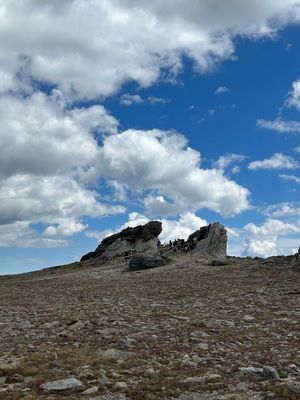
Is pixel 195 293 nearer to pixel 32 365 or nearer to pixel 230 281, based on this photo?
pixel 230 281

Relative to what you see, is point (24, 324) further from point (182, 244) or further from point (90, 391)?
point (182, 244)

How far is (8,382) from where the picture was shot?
9.45 m

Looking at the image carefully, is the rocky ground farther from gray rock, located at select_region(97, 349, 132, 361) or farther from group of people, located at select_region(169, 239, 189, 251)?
group of people, located at select_region(169, 239, 189, 251)

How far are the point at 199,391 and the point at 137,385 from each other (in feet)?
4.13

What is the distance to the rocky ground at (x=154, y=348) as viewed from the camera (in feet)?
29.0

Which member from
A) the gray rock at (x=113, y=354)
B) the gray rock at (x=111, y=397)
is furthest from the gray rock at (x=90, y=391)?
the gray rock at (x=113, y=354)

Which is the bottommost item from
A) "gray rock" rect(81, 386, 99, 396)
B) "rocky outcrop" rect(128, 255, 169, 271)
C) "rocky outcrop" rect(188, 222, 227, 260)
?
"gray rock" rect(81, 386, 99, 396)

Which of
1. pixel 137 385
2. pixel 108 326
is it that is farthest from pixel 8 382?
pixel 108 326

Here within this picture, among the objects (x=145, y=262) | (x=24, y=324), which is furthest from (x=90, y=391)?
(x=145, y=262)

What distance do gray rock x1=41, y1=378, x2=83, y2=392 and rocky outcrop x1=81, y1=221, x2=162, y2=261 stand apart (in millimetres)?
59938

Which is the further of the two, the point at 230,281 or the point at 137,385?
the point at 230,281

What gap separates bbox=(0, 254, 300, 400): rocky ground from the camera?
8.84 meters

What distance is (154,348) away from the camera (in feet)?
41.1

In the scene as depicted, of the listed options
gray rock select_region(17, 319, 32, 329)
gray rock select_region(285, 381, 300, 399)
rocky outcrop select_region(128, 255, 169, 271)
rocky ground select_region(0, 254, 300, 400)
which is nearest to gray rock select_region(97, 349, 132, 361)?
rocky ground select_region(0, 254, 300, 400)
